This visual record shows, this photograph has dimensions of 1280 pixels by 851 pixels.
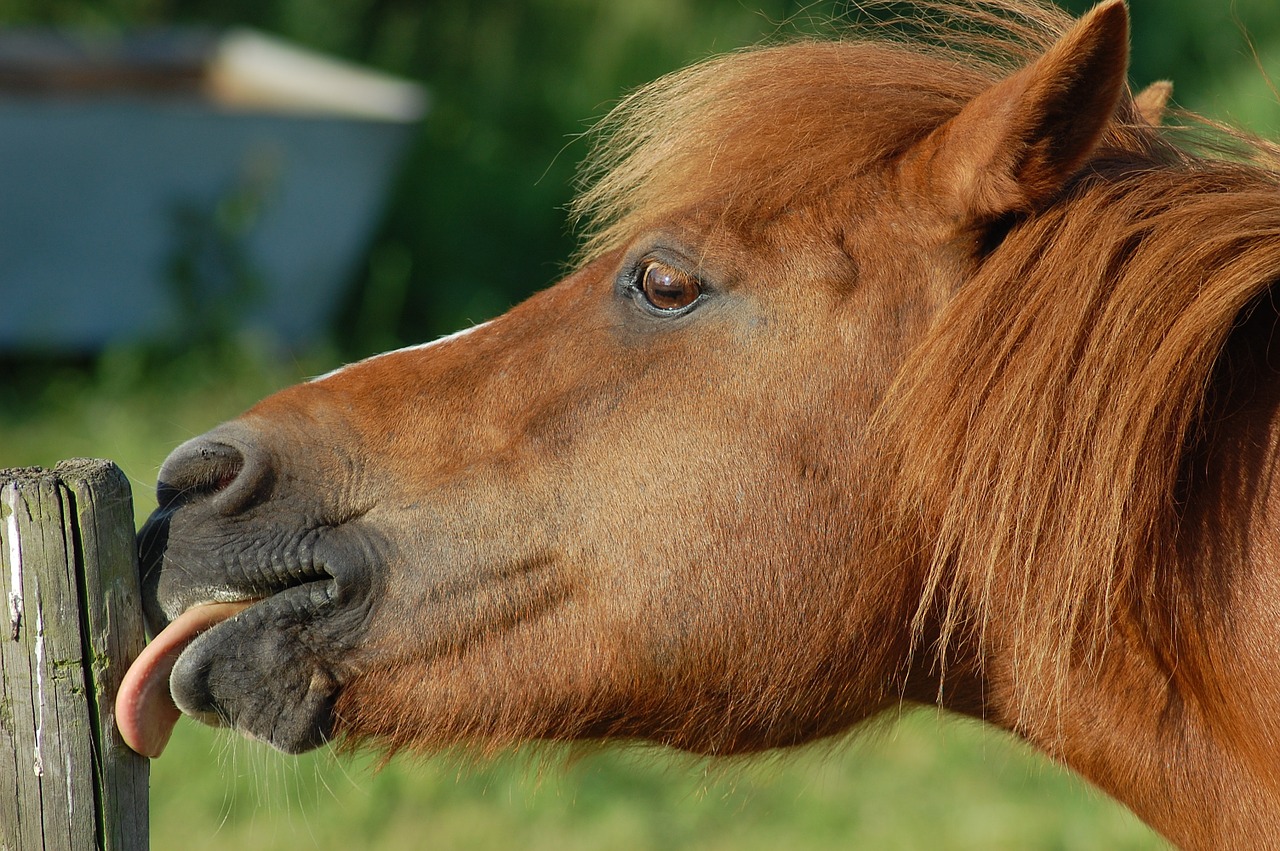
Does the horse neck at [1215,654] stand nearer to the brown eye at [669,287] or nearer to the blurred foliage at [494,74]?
the brown eye at [669,287]

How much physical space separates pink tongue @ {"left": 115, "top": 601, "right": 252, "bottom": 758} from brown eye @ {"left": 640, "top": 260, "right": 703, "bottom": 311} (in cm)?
74

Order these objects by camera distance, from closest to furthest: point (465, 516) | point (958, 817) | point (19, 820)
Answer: point (19, 820) < point (465, 516) < point (958, 817)

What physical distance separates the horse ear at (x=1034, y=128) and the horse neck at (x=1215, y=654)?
0.34 metres

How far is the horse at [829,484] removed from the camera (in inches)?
62.7

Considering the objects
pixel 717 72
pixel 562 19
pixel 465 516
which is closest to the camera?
pixel 465 516

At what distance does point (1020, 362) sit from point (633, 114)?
92 cm

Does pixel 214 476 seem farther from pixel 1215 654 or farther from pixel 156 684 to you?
pixel 1215 654

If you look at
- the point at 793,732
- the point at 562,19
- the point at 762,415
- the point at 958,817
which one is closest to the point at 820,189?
the point at 762,415

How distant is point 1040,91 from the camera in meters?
1.56

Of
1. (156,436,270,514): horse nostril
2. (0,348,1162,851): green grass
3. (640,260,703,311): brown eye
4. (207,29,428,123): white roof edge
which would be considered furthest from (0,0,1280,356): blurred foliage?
(156,436,270,514): horse nostril

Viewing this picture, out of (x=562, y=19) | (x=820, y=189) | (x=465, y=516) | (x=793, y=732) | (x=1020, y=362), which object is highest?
(x=562, y=19)

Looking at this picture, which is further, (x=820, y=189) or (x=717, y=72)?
(x=717, y=72)

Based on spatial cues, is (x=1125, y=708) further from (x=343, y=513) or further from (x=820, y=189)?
(x=343, y=513)

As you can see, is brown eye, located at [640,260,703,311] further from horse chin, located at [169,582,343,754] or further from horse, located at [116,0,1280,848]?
horse chin, located at [169,582,343,754]
